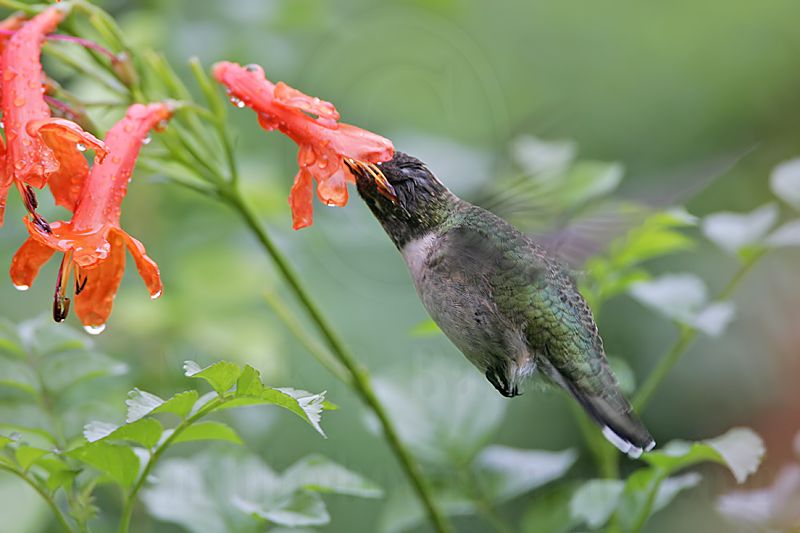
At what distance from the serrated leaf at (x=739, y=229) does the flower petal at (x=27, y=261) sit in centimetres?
155

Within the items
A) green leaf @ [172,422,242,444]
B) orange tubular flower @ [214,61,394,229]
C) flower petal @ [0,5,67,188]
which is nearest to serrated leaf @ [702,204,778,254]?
orange tubular flower @ [214,61,394,229]

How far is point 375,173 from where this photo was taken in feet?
6.64

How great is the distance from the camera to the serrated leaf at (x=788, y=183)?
8.32 feet

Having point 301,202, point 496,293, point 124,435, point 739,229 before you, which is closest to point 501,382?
point 496,293

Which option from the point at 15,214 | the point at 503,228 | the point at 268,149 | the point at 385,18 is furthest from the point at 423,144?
the point at 503,228

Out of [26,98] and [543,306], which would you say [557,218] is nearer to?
[543,306]

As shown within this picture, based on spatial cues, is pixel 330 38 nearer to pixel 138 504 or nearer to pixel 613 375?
pixel 138 504

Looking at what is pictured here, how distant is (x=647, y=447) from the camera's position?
2.01 m

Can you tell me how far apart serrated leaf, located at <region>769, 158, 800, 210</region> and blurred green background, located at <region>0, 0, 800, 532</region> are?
45 cm

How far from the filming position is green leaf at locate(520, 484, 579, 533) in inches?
88.0

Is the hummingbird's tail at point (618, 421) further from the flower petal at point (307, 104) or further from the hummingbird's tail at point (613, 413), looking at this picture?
the flower petal at point (307, 104)

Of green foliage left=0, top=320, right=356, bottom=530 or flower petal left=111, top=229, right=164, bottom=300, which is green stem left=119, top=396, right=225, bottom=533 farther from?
flower petal left=111, top=229, right=164, bottom=300

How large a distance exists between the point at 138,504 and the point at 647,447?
1649 millimetres

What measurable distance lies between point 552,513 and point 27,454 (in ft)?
3.71
